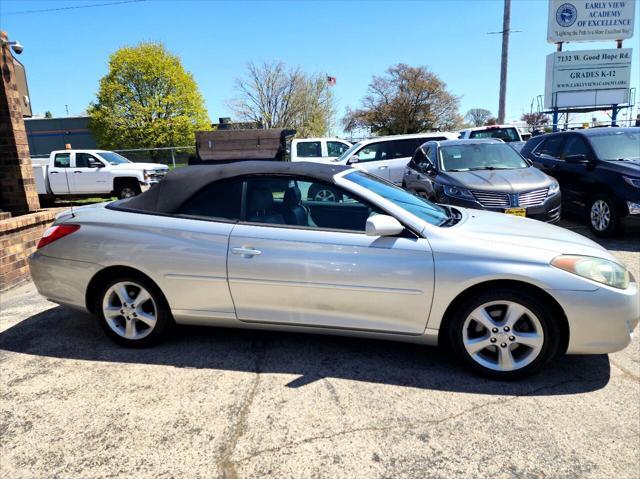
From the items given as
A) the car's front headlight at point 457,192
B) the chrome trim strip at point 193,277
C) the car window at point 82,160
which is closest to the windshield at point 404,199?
the chrome trim strip at point 193,277

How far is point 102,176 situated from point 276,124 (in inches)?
757

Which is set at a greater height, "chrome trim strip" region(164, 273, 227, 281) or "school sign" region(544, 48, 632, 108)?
"school sign" region(544, 48, 632, 108)

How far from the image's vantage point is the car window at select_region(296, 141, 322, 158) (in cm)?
1477

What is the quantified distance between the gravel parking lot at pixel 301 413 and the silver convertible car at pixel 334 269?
0.27 m

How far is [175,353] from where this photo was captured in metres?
3.47

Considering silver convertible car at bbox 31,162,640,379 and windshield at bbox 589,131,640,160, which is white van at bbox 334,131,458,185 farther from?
silver convertible car at bbox 31,162,640,379

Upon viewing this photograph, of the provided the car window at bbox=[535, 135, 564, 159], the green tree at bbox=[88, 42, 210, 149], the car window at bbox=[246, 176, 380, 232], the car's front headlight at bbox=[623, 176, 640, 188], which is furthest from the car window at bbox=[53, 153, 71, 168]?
the green tree at bbox=[88, 42, 210, 149]

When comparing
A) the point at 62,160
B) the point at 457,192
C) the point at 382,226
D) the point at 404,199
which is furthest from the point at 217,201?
the point at 62,160

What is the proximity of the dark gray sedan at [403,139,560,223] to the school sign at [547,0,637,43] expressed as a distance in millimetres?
18670

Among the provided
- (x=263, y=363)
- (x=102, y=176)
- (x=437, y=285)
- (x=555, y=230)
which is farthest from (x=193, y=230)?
(x=102, y=176)

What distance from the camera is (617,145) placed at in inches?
284

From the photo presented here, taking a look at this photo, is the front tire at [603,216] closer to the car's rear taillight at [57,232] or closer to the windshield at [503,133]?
the car's rear taillight at [57,232]

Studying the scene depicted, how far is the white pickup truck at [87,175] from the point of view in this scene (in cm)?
1409

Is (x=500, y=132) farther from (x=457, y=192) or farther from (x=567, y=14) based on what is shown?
(x=567, y=14)
